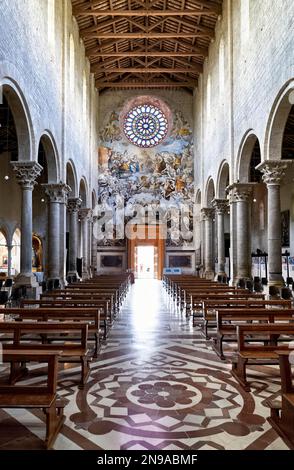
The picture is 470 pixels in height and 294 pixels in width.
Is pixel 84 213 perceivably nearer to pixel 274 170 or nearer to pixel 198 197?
pixel 198 197

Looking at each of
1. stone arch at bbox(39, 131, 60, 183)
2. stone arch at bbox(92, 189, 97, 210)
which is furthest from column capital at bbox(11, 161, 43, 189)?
stone arch at bbox(92, 189, 97, 210)

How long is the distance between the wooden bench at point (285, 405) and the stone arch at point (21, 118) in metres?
10.2

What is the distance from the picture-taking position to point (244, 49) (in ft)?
49.1

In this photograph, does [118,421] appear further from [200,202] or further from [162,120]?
[162,120]

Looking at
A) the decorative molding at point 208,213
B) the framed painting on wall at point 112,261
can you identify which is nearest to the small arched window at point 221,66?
the decorative molding at point 208,213

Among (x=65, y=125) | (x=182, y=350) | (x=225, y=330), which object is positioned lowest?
(x=182, y=350)

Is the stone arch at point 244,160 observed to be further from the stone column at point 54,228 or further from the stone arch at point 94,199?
the stone arch at point 94,199

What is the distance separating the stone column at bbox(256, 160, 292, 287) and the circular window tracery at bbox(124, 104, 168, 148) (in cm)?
1869

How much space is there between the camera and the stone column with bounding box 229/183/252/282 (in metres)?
16.0

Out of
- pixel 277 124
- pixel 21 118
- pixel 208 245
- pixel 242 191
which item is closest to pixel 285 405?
pixel 277 124

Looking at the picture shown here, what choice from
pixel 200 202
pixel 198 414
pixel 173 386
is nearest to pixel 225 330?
pixel 173 386

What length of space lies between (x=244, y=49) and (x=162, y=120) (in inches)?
614

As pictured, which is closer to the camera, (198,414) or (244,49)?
(198,414)

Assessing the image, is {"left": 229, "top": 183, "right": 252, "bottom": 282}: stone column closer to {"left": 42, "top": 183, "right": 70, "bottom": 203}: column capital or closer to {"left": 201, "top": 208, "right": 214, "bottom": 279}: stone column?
{"left": 42, "top": 183, "right": 70, "bottom": 203}: column capital
